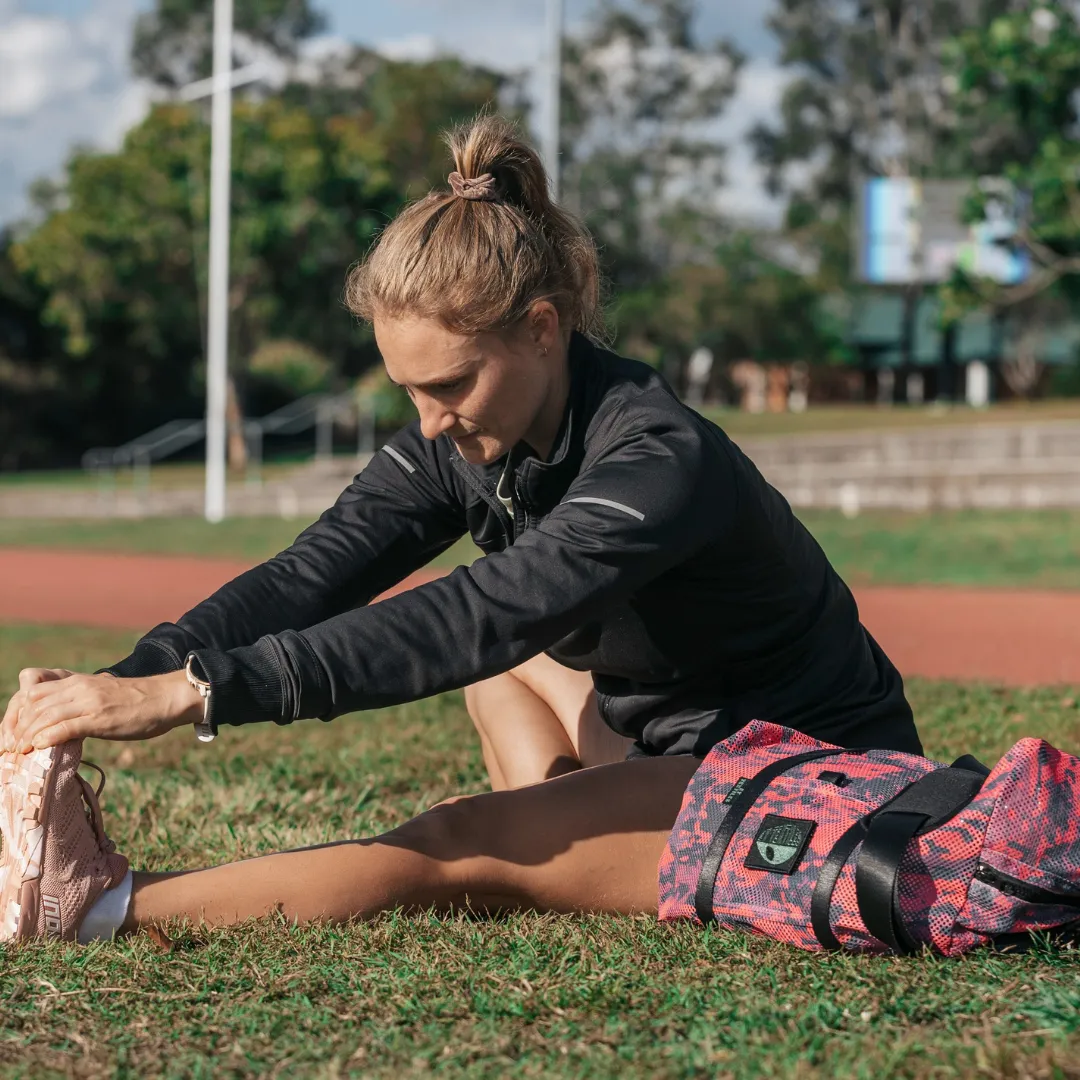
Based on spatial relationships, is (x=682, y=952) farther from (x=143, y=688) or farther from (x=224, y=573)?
(x=224, y=573)

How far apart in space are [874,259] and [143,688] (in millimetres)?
32318

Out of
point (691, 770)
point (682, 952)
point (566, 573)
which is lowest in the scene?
point (682, 952)

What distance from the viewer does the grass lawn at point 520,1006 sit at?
2186mm

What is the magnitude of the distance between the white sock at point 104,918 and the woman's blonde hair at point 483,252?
119cm

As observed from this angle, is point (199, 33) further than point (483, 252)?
Yes

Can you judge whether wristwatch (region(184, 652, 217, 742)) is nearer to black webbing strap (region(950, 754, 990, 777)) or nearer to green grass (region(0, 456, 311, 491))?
black webbing strap (region(950, 754, 990, 777))

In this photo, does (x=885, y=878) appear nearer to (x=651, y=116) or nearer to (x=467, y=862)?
(x=467, y=862)

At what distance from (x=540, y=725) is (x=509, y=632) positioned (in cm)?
105

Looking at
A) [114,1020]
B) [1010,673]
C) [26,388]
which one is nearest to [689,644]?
[114,1020]

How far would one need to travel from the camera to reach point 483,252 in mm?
2812

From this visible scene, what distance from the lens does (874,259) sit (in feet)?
A: 109

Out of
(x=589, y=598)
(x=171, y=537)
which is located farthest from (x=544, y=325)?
(x=171, y=537)

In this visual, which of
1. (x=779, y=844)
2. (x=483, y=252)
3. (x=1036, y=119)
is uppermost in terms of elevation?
(x=1036, y=119)

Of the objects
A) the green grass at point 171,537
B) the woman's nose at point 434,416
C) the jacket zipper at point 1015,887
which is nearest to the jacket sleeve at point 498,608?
the woman's nose at point 434,416
